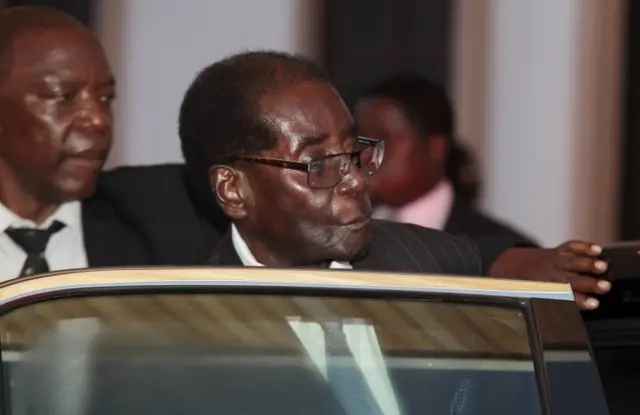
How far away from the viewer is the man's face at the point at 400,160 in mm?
5555

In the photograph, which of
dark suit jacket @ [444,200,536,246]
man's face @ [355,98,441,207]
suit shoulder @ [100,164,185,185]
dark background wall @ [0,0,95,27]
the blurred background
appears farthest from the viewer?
dark background wall @ [0,0,95,27]

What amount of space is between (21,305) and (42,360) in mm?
104

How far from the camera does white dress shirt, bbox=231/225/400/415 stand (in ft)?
8.74

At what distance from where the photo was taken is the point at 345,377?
268 centimetres

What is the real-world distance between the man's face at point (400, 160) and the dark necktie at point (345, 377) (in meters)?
2.87

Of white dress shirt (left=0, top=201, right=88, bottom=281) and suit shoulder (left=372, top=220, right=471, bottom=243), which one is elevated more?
suit shoulder (left=372, top=220, right=471, bottom=243)

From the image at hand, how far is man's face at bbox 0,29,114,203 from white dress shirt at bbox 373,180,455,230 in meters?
1.98

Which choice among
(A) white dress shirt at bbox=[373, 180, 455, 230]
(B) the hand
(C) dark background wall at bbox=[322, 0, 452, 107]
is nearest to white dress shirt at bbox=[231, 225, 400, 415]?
(B) the hand

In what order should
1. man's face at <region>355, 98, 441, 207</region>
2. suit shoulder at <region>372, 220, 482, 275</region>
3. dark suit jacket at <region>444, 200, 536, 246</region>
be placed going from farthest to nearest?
man's face at <region>355, 98, 441, 207</region>
dark suit jacket at <region>444, 200, 536, 246</region>
suit shoulder at <region>372, 220, 482, 275</region>

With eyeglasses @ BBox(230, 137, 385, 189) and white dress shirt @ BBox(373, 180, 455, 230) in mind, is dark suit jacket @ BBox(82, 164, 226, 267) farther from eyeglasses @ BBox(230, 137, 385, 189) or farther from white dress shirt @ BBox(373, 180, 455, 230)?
white dress shirt @ BBox(373, 180, 455, 230)

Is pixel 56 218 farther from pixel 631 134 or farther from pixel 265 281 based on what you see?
pixel 631 134

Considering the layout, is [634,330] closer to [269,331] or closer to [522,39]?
[269,331]

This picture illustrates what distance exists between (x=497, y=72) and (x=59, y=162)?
4499 mm

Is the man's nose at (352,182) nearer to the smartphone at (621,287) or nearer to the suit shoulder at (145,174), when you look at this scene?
the smartphone at (621,287)
